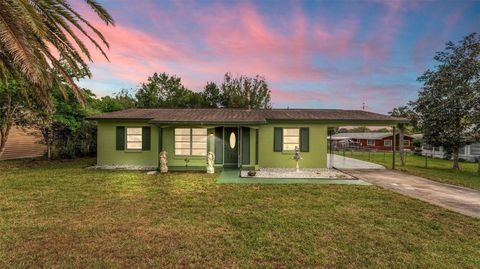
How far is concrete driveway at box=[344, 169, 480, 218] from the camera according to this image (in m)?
6.53

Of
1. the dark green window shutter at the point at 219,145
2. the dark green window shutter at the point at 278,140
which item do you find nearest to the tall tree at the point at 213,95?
the dark green window shutter at the point at 219,145

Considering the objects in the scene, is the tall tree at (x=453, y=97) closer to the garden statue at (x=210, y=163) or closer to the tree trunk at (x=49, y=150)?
the garden statue at (x=210, y=163)

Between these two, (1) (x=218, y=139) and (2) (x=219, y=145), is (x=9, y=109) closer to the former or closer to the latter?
(1) (x=218, y=139)

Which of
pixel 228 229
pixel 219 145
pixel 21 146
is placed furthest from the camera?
pixel 21 146

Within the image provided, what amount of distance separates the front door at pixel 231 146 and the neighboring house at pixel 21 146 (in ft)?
45.3

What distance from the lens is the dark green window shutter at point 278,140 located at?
42.9 feet

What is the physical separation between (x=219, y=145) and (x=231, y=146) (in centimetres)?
67

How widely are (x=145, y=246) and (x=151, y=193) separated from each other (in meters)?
3.79

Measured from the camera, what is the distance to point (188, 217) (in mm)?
5387

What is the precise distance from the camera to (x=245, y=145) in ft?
41.9

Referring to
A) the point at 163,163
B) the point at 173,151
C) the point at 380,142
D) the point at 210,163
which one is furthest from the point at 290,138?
the point at 380,142

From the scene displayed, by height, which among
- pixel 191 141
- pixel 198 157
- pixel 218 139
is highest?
pixel 218 139

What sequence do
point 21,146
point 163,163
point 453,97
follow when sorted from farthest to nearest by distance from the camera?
point 21,146 < point 453,97 < point 163,163

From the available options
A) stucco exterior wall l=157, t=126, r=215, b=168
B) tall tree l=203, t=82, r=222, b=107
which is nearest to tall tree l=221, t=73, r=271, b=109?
tall tree l=203, t=82, r=222, b=107
